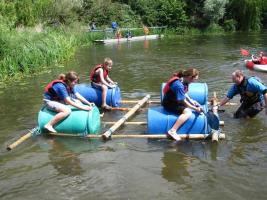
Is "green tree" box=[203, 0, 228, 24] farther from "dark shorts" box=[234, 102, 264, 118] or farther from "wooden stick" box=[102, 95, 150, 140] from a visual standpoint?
"dark shorts" box=[234, 102, 264, 118]

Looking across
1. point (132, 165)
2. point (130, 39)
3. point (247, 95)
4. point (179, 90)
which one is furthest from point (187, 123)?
point (130, 39)

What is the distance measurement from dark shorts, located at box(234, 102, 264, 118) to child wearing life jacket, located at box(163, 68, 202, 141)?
193 centimetres

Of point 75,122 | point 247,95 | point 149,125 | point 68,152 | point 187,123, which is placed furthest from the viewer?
point 247,95

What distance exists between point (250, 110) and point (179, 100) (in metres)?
2.46

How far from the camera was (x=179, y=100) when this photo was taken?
8.62 m

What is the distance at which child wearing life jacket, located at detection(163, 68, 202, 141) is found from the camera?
8539 mm

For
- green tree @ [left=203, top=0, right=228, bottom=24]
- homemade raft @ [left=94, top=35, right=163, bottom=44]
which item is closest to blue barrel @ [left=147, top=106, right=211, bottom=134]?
homemade raft @ [left=94, top=35, right=163, bottom=44]

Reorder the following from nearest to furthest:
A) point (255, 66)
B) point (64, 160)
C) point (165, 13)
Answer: point (64, 160) → point (255, 66) → point (165, 13)

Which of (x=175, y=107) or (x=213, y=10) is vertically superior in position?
(x=213, y=10)

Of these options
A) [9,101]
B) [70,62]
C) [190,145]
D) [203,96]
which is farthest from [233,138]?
[70,62]

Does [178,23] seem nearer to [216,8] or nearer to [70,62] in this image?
[216,8]

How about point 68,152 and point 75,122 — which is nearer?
point 68,152

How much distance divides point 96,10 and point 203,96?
30.9 metres

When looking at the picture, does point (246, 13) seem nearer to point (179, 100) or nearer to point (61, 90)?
point (179, 100)
